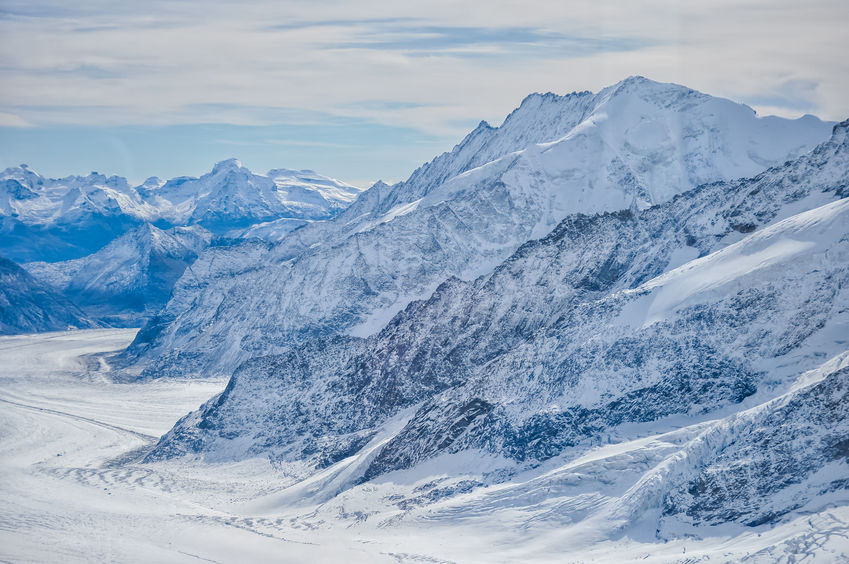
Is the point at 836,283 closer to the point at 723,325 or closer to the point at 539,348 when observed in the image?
the point at 723,325

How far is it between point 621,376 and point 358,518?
34.4 m

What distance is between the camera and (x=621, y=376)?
98062 millimetres

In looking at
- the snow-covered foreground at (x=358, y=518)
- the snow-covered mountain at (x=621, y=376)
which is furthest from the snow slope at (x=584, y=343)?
the snow-covered foreground at (x=358, y=518)

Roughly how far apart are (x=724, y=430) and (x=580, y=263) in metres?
56.9

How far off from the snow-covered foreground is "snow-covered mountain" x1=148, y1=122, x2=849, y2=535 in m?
0.83

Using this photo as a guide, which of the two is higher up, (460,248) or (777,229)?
(460,248)

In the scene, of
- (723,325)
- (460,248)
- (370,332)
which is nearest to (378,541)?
(723,325)

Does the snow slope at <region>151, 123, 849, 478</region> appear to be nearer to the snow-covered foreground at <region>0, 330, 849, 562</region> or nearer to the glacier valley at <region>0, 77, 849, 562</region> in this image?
the glacier valley at <region>0, 77, 849, 562</region>

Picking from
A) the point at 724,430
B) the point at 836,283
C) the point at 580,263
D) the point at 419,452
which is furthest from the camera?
the point at 580,263

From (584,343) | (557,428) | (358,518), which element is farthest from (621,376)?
(358,518)

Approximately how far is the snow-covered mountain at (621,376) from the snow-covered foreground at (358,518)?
2.71 ft

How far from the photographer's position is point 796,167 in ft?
365

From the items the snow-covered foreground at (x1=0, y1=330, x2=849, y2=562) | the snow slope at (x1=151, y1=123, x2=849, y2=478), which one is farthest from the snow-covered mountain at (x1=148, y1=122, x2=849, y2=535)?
the snow-covered foreground at (x1=0, y1=330, x2=849, y2=562)

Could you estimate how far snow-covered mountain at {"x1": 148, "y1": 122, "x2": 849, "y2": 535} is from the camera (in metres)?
78.6
